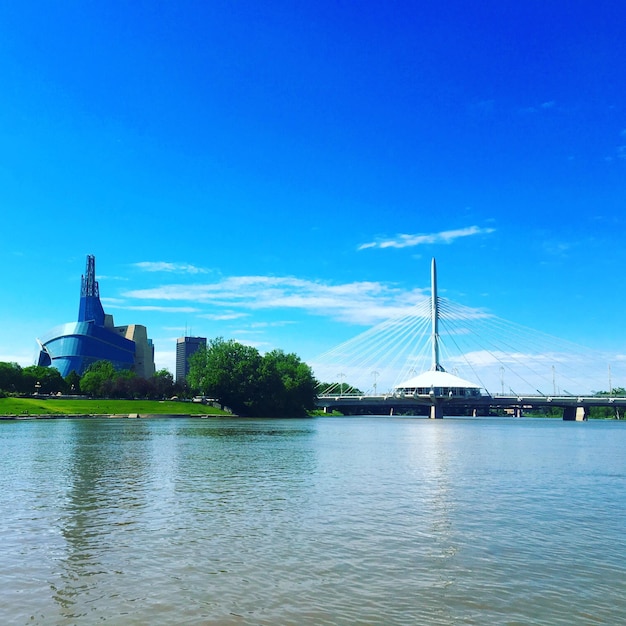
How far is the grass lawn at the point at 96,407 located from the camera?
395 ft

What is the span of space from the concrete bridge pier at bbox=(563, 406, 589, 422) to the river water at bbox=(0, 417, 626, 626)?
15489cm

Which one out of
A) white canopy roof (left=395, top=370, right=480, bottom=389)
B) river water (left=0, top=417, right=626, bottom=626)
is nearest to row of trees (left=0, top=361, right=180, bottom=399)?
white canopy roof (left=395, top=370, right=480, bottom=389)

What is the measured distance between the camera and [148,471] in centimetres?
3266

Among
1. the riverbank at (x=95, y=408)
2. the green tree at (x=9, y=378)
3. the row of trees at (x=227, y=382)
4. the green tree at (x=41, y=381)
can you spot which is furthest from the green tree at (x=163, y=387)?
the green tree at (x=9, y=378)

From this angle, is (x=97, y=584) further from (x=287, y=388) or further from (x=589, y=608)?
(x=287, y=388)

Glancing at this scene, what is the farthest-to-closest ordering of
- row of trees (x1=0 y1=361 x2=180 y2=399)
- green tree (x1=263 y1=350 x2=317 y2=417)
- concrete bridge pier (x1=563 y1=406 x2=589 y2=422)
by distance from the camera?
concrete bridge pier (x1=563 y1=406 x2=589 y2=422)
row of trees (x1=0 y1=361 x2=180 y2=399)
green tree (x1=263 y1=350 x2=317 y2=417)

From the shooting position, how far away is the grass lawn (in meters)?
120

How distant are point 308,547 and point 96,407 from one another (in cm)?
12545

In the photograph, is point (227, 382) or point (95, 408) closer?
point (95, 408)

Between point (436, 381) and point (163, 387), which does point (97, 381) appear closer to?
point (163, 387)

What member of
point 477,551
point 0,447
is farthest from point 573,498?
point 0,447

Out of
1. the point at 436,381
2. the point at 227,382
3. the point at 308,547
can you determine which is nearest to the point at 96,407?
→ the point at 227,382

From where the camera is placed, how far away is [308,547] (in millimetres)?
16312

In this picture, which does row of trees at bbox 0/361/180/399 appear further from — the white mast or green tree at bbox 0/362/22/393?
the white mast
